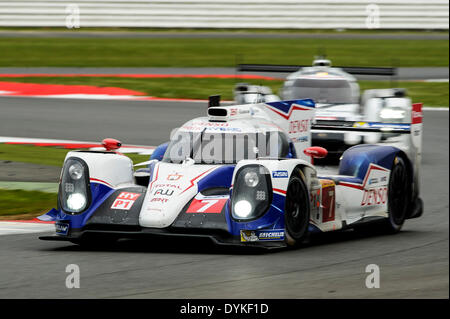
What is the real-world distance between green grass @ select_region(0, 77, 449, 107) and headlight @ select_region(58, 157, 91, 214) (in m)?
13.8

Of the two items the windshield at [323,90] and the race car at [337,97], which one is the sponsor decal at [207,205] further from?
the windshield at [323,90]

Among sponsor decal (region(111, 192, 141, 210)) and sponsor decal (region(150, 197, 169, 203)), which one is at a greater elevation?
sponsor decal (region(150, 197, 169, 203))

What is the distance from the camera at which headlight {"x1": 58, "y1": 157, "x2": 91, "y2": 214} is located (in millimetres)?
8289

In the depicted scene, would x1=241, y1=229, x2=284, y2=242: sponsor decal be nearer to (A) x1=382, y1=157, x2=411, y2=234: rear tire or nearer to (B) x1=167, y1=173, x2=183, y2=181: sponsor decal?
(B) x1=167, y1=173, x2=183, y2=181: sponsor decal

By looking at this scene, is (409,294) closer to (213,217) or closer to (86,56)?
(213,217)

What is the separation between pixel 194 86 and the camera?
2408 cm

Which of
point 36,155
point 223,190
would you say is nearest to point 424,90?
point 36,155

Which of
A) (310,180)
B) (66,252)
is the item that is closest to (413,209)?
(310,180)

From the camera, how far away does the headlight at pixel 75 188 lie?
27.2 ft

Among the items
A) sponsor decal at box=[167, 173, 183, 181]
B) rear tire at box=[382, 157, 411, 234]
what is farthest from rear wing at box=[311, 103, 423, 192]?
sponsor decal at box=[167, 173, 183, 181]

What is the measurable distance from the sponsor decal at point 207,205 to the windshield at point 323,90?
7530 millimetres

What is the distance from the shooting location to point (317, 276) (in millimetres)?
6969

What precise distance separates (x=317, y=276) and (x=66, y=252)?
226 cm
